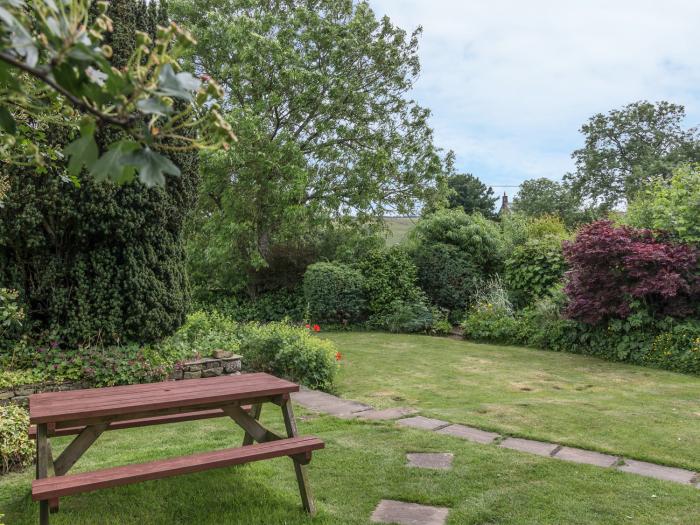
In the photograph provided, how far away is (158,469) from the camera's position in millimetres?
2662

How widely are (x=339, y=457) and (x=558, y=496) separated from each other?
Answer: 1549 mm

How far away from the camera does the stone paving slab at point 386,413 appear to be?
5141 millimetres

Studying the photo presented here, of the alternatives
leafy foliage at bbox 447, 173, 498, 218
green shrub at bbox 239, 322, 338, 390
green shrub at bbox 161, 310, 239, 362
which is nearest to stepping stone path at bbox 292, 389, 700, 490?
green shrub at bbox 239, 322, 338, 390

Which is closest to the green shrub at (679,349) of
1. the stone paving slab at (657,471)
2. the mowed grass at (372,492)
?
the stone paving slab at (657,471)

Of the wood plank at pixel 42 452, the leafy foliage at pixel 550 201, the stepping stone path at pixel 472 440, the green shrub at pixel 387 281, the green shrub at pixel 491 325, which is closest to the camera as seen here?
the wood plank at pixel 42 452

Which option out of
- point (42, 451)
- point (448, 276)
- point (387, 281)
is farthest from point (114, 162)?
point (448, 276)

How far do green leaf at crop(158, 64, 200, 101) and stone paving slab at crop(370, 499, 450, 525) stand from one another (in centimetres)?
274

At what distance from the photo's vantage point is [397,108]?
15625 mm

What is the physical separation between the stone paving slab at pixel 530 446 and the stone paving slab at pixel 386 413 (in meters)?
1.12

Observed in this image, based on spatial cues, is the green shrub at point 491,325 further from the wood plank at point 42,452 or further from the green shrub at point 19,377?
the wood plank at point 42,452

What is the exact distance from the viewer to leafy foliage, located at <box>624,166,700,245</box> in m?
9.16

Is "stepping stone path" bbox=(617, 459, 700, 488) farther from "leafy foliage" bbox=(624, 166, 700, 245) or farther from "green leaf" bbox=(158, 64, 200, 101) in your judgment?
"leafy foliage" bbox=(624, 166, 700, 245)

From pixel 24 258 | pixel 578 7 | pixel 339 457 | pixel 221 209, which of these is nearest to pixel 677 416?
pixel 339 457

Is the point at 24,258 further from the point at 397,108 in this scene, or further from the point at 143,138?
the point at 397,108
